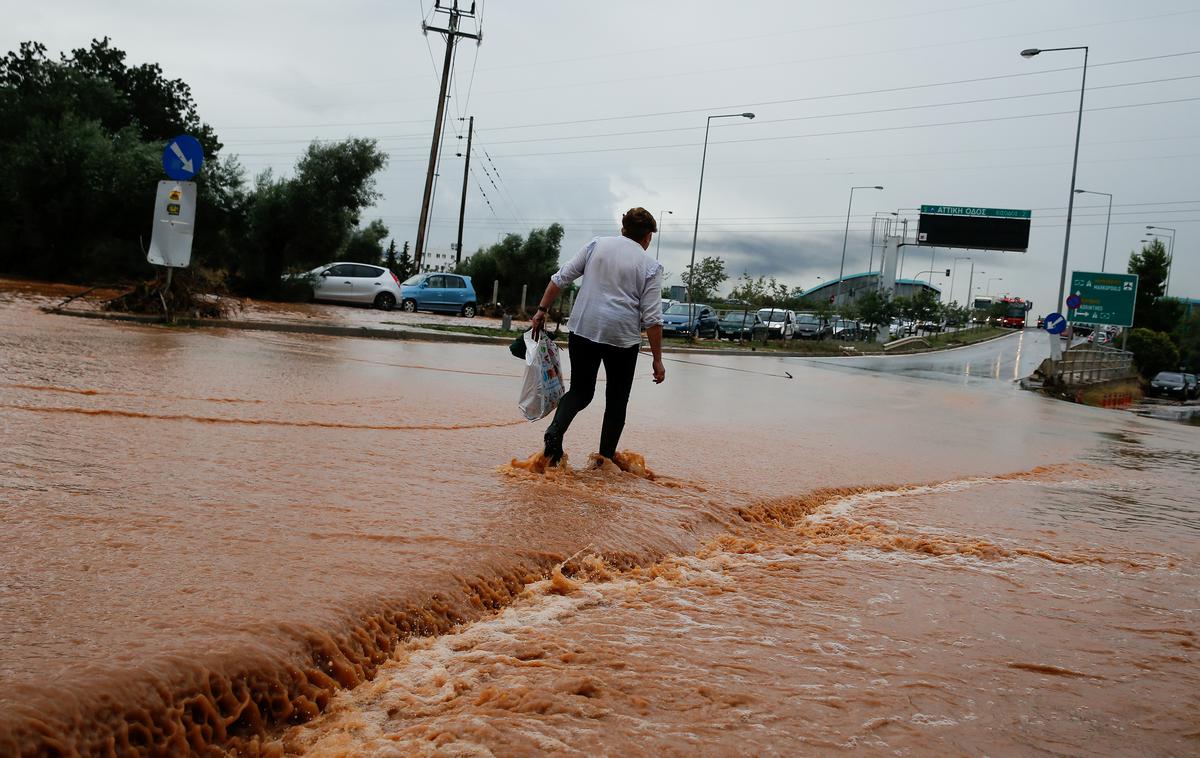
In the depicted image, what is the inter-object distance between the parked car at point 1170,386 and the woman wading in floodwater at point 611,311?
47.0m

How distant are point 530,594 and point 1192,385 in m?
51.3

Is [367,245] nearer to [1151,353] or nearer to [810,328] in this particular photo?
[810,328]

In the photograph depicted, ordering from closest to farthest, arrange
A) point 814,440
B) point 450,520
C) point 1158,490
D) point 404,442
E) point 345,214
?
point 450,520
point 404,442
point 1158,490
point 814,440
point 345,214

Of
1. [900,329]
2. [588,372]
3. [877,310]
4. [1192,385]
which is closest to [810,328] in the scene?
[877,310]

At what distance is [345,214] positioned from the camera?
1166 inches

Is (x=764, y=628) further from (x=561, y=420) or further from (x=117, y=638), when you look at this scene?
(x=561, y=420)

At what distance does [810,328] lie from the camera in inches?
1999

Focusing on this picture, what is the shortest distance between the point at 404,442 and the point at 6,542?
3.25 m

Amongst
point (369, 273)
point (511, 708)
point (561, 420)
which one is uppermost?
point (369, 273)

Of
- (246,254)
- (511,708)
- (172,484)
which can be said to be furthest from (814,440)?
(246,254)

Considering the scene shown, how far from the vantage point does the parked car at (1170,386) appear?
44.4 metres

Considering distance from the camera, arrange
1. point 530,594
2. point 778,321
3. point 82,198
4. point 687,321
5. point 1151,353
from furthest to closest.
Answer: point 1151,353 → point 778,321 → point 687,321 → point 82,198 → point 530,594

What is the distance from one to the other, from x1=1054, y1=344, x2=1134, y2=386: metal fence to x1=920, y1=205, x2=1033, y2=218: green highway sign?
20.2 meters

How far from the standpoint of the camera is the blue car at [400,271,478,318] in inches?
1246
